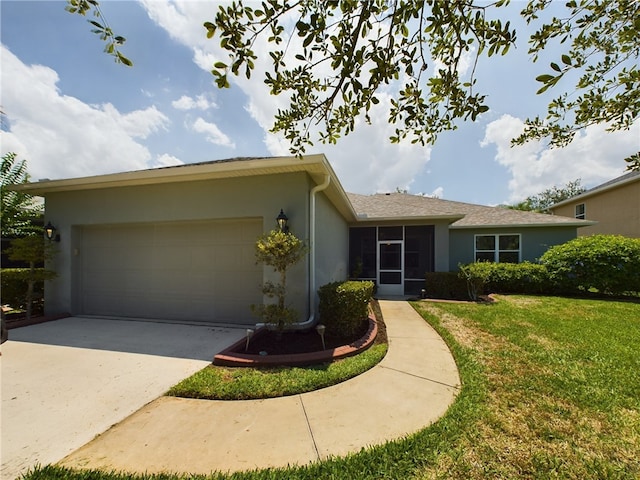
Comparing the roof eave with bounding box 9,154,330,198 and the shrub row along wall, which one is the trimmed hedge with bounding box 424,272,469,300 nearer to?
the shrub row along wall

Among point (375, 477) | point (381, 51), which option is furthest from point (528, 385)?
point (381, 51)

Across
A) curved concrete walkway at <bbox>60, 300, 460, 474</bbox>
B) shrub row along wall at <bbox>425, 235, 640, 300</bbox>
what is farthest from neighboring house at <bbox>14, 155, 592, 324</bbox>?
shrub row along wall at <bbox>425, 235, 640, 300</bbox>

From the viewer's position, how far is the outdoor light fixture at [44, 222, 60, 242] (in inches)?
264

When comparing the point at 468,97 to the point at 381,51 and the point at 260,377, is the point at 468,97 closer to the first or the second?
the point at 381,51

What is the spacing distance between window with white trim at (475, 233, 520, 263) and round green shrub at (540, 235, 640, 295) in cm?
157

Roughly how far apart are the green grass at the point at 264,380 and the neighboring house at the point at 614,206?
1717 centimetres

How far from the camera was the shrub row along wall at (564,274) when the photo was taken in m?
8.98

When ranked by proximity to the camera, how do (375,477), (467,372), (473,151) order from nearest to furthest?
(375,477)
(467,372)
(473,151)

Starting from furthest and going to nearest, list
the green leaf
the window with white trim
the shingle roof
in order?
the window with white trim
the shingle roof
the green leaf

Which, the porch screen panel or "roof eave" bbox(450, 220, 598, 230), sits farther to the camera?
the porch screen panel

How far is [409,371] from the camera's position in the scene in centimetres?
377

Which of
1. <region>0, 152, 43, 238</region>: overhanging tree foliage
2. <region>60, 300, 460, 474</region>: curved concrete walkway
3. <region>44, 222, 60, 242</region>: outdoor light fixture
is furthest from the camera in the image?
<region>0, 152, 43, 238</region>: overhanging tree foliage

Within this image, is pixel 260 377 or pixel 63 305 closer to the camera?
pixel 260 377

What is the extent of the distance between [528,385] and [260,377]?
345 cm
